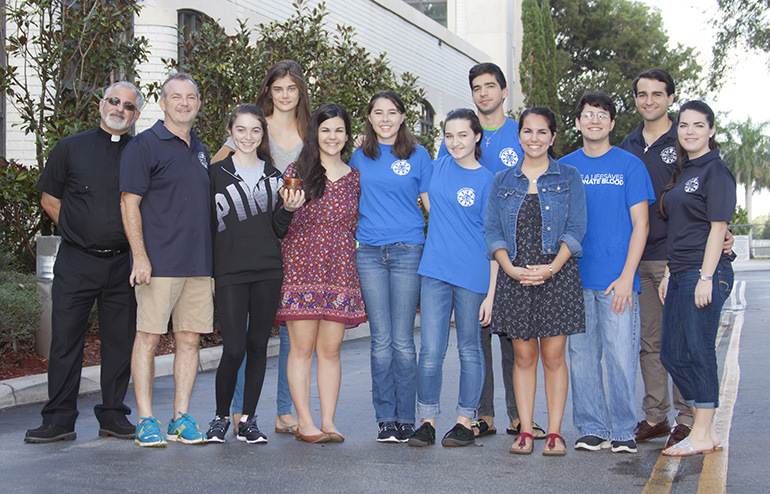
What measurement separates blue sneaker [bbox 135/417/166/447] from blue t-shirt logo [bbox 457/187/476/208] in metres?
2.41

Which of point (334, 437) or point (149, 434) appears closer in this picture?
point (149, 434)

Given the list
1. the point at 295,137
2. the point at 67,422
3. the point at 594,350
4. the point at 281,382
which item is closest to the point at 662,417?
the point at 594,350

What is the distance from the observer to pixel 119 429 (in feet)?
18.7

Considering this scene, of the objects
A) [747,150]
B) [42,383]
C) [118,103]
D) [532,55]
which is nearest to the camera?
→ [118,103]

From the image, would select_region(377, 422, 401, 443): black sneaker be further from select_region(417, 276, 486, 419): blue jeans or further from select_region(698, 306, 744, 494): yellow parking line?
select_region(698, 306, 744, 494): yellow parking line

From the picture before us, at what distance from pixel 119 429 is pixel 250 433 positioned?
0.92 metres

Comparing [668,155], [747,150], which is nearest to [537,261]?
[668,155]

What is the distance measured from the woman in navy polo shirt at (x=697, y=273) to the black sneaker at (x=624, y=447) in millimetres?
210

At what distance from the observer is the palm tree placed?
265ft

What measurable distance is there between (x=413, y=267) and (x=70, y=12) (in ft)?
19.0

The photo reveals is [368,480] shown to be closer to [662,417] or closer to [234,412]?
[234,412]

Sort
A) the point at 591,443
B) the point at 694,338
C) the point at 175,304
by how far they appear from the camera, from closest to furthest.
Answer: the point at 694,338, the point at 591,443, the point at 175,304

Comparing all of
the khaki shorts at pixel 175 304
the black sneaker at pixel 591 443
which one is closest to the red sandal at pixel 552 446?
the black sneaker at pixel 591 443

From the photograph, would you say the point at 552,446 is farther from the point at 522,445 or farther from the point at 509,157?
the point at 509,157
